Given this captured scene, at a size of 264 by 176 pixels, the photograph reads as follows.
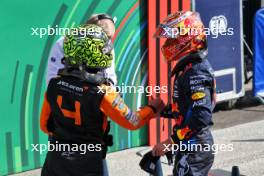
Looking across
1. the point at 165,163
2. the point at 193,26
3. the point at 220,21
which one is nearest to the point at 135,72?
the point at 165,163

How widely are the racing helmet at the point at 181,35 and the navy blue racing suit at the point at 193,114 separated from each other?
3.6 inches

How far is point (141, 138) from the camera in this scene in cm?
676

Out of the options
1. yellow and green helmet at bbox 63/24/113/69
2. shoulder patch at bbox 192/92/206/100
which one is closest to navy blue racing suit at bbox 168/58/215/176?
shoulder patch at bbox 192/92/206/100

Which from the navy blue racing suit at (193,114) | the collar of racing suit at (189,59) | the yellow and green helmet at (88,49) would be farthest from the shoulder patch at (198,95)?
the yellow and green helmet at (88,49)

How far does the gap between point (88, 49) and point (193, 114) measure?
81cm

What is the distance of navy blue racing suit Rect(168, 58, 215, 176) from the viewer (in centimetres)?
346

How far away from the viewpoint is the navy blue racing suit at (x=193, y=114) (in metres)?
3.46

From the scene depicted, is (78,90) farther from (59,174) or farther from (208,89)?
(208,89)

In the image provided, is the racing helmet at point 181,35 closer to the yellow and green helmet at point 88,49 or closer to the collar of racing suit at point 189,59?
the collar of racing suit at point 189,59

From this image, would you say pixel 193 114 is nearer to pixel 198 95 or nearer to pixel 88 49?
pixel 198 95

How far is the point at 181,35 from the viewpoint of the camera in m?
3.52

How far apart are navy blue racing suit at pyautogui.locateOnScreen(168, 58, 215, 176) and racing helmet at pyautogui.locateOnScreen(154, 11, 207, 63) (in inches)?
3.6

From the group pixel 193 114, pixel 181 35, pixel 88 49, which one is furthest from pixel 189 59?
pixel 88 49

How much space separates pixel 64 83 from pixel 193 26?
912mm
